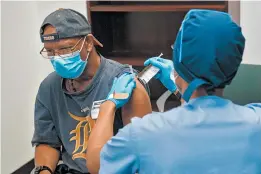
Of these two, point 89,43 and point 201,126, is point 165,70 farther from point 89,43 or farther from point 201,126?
point 201,126

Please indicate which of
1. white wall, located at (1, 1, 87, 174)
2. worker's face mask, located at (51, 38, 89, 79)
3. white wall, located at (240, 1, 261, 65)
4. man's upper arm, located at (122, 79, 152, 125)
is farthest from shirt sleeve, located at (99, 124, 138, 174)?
white wall, located at (1, 1, 87, 174)

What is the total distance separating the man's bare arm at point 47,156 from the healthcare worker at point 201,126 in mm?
815

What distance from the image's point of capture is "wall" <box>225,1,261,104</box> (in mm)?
2156

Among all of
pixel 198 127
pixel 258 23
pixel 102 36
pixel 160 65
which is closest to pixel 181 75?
pixel 198 127

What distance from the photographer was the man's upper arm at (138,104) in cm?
162

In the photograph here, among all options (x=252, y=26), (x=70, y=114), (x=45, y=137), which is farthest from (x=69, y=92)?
(x=252, y=26)

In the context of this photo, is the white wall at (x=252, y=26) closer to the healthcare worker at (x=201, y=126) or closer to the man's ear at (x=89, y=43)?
the man's ear at (x=89, y=43)

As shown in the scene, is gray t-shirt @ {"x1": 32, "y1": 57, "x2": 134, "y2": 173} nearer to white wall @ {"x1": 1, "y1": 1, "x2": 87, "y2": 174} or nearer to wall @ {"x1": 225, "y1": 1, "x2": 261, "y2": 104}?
wall @ {"x1": 225, "y1": 1, "x2": 261, "y2": 104}

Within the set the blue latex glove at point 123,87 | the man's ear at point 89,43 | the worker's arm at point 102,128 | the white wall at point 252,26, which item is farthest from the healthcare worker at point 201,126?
the white wall at point 252,26

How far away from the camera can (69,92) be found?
181cm

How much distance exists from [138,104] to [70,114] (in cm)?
32

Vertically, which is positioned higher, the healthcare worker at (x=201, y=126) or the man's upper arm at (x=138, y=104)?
the healthcare worker at (x=201, y=126)

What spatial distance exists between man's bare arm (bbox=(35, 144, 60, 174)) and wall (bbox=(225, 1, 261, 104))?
90 cm

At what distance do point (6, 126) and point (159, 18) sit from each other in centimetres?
123
